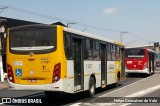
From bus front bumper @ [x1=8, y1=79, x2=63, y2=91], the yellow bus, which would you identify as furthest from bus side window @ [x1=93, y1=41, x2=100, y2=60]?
bus front bumper @ [x1=8, y1=79, x2=63, y2=91]

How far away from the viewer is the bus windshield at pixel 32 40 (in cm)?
1428

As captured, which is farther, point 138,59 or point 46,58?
point 138,59

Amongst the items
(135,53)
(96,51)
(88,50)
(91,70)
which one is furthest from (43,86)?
(135,53)

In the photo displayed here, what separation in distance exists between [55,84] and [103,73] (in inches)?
259

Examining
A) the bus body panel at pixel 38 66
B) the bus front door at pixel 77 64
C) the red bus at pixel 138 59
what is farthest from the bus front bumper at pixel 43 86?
the red bus at pixel 138 59

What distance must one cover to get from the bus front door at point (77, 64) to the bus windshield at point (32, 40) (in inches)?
58.4

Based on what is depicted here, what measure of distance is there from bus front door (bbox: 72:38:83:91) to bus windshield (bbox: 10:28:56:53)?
Result: 1483 millimetres

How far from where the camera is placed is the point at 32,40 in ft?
47.9

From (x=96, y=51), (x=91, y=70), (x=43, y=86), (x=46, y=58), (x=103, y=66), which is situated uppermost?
(x=96, y=51)

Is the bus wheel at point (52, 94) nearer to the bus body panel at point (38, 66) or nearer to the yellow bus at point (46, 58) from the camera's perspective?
the yellow bus at point (46, 58)

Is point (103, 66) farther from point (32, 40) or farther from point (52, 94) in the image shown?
point (32, 40)

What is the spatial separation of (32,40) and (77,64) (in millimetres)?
2390

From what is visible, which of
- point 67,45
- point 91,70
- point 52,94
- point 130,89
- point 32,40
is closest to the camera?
point 32,40

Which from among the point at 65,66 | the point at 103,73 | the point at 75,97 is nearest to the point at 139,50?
the point at 103,73
